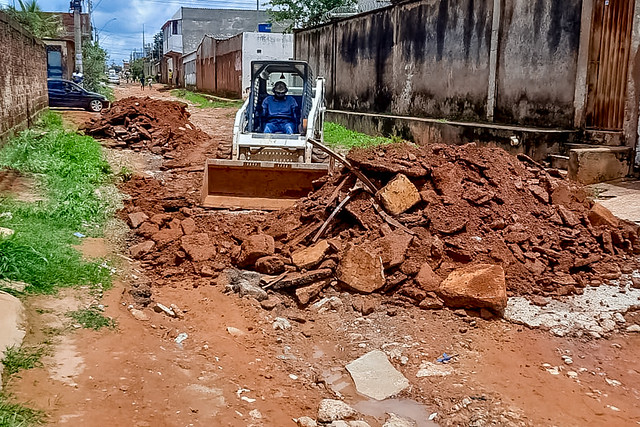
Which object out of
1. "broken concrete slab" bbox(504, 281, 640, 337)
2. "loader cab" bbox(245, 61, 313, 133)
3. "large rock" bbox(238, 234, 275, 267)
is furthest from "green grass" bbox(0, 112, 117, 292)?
"broken concrete slab" bbox(504, 281, 640, 337)

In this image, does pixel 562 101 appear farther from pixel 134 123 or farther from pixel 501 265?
pixel 134 123

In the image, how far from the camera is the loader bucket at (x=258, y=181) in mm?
9094

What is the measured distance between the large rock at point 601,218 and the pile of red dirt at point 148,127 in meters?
9.46

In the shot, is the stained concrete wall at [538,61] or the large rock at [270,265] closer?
the large rock at [270,265]

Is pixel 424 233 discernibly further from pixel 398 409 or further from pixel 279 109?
pixel 279 109

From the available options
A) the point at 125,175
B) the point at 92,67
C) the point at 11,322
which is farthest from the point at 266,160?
the point at 92,67

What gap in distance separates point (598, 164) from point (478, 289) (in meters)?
4.76

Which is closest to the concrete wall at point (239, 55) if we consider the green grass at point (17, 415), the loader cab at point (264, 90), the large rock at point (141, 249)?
the loader cab at point (264, 90)

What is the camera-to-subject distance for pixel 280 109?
11.8m

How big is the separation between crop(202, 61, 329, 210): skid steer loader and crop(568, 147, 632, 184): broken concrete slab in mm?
3733

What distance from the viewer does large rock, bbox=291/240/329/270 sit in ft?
21.0

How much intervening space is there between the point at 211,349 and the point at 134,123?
1201 cm

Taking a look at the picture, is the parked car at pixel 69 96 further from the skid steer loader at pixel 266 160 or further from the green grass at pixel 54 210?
the skid steer loader at pixel 266 160

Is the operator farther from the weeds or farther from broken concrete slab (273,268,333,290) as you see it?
broken concrete slab (273,268,333,290)
